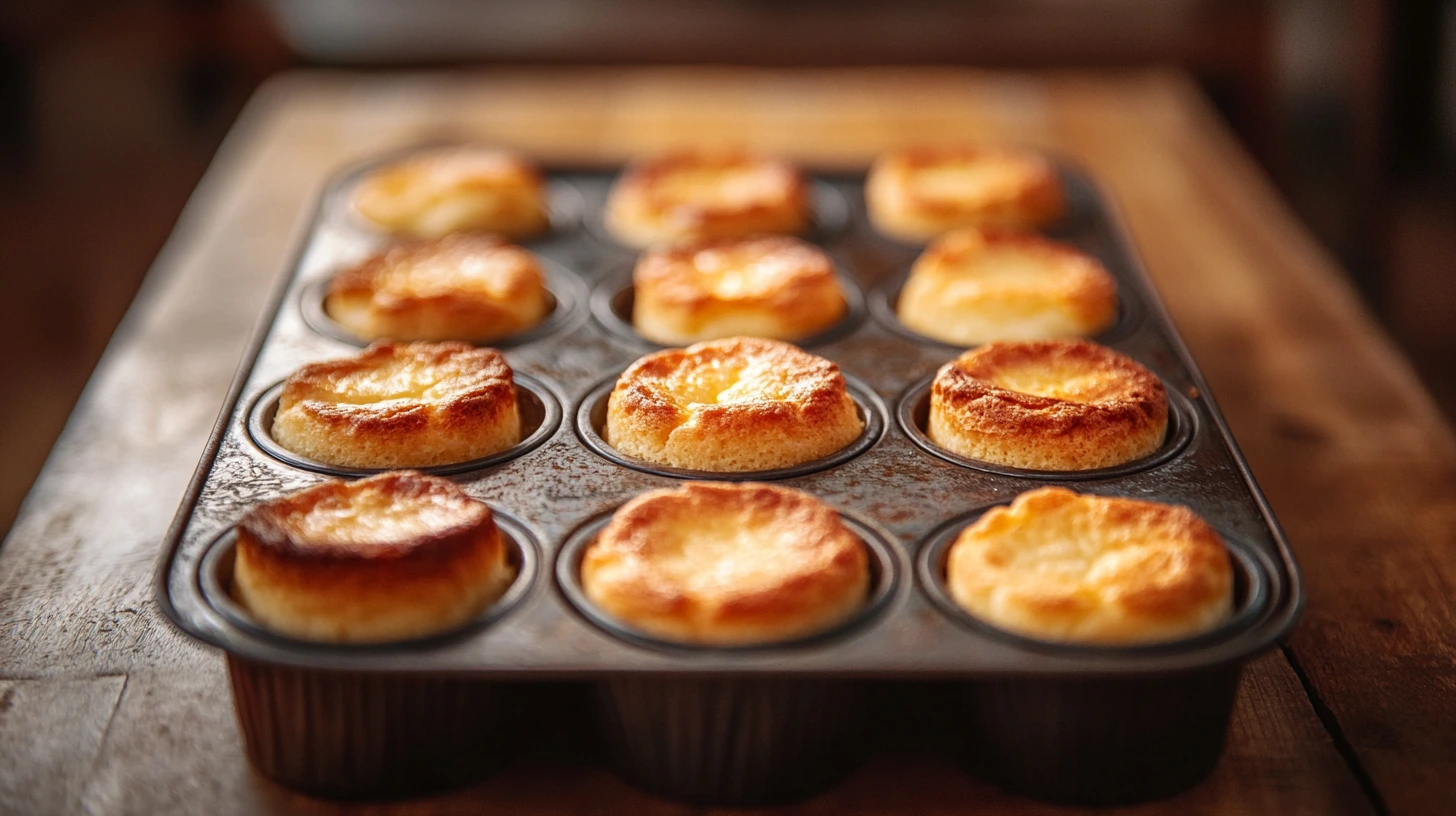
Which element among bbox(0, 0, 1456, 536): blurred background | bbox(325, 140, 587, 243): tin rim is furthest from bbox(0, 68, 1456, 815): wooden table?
bbox(0, 0, 1456, 536): blurred background

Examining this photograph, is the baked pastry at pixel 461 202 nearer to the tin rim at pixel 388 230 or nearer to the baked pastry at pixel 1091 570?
the tin rim at pixel 388 230

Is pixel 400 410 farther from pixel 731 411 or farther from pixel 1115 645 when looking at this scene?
pixel 1115 645

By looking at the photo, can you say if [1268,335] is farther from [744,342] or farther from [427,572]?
[427,572]

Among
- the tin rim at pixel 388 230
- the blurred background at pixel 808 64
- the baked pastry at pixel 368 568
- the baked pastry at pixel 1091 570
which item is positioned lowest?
the blurred background at pixel 808 64

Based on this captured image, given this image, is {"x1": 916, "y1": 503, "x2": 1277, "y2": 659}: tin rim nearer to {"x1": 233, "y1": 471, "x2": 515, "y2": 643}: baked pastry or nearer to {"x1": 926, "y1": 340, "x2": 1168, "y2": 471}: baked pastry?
{"x1": 926, "y1": 340, "x2": 1168, "y2": 471}: baked pastry

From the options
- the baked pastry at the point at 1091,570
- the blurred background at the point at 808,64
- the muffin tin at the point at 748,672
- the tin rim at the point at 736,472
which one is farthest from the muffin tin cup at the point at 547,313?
the blurred background at the point at 808,64

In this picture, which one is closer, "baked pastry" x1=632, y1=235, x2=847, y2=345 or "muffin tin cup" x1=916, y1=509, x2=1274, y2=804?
"muffin tin cup" x1=916, y1=509, x2=1274, y2=804
